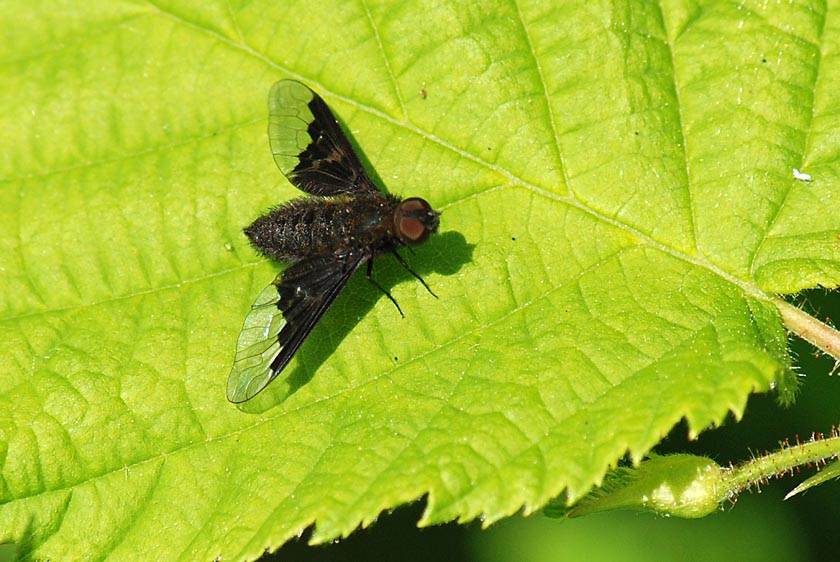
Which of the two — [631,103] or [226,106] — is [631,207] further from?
[226,106]

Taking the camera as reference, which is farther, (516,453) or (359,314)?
(359,314)

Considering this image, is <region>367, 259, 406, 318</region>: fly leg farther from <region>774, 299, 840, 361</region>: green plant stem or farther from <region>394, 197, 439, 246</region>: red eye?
<region>774, 299, 840, 361</region>: green plant stem

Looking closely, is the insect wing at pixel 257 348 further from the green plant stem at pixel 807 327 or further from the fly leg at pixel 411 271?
the green plant stem at pixel 807 327

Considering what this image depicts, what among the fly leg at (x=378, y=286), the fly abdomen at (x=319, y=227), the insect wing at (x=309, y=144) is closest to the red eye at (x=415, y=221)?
the fly abdomen at (x=319, y=227)

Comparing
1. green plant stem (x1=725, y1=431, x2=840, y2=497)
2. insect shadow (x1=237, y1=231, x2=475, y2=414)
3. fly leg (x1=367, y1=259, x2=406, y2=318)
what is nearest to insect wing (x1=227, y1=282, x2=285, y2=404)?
insect shadow (x1=237, y1=231, x2=475, y2=414)

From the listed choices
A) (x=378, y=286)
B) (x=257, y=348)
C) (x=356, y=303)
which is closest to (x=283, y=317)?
(x=257, y=348)

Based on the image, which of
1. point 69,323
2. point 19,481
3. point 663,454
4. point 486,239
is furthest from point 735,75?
point 19,481
